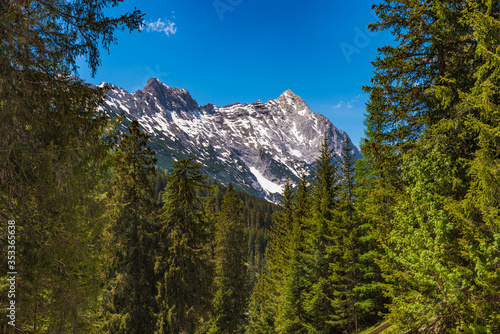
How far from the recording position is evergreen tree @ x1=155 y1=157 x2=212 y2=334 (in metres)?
16.4

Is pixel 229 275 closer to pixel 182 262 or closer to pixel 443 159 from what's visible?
pixel 182 262

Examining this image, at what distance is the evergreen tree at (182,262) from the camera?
16406mm

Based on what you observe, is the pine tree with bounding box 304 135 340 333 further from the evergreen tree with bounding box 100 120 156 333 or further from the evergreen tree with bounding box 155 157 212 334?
the evergreen tree with bounding box 100 120 156 333

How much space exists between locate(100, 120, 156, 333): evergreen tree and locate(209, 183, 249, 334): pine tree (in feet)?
41.0

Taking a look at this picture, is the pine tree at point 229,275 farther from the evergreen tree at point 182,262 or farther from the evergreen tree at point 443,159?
the evergreen tree at point 443,159

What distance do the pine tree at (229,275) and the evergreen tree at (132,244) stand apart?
41.0 feet

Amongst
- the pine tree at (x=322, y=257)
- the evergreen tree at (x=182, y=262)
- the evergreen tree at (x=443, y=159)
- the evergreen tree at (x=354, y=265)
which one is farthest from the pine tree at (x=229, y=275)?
the evergreen tree at (x=443, y=159)

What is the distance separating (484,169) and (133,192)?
1584cm

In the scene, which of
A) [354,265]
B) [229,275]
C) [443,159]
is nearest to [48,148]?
[443,159]

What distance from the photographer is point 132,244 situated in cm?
1592

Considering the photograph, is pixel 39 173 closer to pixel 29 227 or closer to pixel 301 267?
pixel 29 227

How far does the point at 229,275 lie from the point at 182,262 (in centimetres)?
1332

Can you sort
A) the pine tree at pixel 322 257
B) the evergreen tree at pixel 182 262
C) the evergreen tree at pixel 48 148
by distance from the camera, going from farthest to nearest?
1. the pine tree at pixel 322 257
2. the evergreen tree at pixel 182 262
3. the evergreen tree at pixel 48 148

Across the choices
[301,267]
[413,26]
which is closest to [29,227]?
[413,26]
